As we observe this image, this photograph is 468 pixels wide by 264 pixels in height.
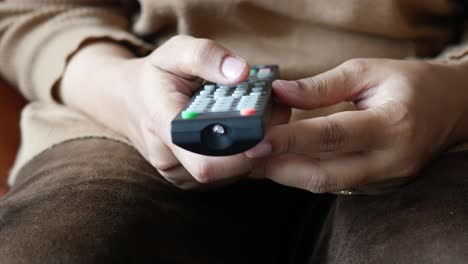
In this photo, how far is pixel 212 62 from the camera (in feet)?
1.43

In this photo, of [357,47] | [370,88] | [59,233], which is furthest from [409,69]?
[59,233]

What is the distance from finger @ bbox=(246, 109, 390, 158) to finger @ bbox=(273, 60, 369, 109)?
0.03m

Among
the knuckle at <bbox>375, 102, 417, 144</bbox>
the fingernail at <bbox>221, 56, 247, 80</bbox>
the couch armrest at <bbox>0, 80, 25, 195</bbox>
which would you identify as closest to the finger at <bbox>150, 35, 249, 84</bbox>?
the fingernail at <bbox>221, 56, 247, 80</bbox>

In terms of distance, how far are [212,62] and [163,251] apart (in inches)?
5.8

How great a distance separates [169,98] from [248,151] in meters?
0.10

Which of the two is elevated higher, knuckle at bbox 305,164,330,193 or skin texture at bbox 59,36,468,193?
skin texture at bbox 59,36,468,193

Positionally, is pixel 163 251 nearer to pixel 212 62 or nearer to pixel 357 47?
pixel 212 62

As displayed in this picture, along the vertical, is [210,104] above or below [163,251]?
above

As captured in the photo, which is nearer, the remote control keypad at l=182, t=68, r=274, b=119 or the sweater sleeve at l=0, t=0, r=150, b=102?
the remote control keypad at l=182, t=68, r=274, b=119

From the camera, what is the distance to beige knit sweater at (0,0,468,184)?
60cm

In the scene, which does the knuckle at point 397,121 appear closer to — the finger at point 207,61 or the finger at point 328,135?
the finger at point 328,135

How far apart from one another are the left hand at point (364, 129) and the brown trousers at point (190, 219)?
0.03 metres

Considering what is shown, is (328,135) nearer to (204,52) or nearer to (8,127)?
(204,52)

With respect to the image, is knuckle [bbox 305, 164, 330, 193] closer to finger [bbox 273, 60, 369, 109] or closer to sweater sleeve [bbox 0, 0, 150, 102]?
finger [bbox 273, 60, 369, 109]
